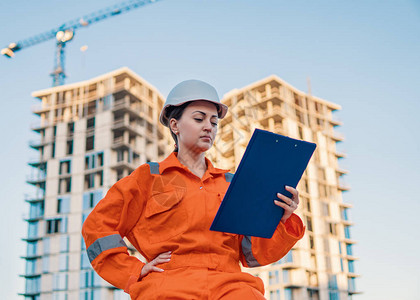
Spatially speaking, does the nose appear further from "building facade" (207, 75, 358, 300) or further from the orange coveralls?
"building facade" (207, 75, 358, 300)

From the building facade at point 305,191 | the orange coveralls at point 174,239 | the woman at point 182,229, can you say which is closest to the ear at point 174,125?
the woman at point 182,229

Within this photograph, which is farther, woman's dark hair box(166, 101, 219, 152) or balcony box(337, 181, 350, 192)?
balcony box(337, 181, 350, 192)

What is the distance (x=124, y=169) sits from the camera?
4262 centimetres

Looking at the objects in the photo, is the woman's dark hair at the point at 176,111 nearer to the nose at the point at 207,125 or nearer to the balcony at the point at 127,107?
the nose at the point at 207,125

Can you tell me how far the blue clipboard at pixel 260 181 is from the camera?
2119 millimetres

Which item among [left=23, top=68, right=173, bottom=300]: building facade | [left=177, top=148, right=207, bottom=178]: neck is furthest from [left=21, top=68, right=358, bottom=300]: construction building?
[left=177, top=148, right=207, bottom=178]: neck

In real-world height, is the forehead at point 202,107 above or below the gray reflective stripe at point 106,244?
above

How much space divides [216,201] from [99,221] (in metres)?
0.59

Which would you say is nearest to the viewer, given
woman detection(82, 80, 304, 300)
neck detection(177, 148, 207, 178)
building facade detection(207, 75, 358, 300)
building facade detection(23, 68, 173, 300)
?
woman detection(82, 80, 304, 300)

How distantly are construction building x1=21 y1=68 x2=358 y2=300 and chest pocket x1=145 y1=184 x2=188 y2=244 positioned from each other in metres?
38.6

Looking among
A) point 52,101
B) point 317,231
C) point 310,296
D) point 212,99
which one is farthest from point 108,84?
point 212,99

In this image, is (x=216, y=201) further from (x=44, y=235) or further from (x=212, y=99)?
(x=44, y=235)

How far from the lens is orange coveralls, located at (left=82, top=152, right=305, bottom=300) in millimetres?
2217

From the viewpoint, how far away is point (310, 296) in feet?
145
